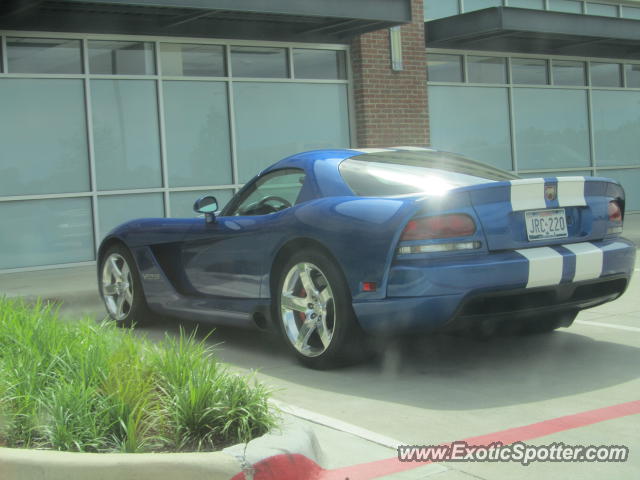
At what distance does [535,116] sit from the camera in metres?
17.1

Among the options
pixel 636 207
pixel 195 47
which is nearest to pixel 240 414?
pixel 195 47

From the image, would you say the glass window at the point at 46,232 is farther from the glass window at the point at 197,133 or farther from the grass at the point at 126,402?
the grass at the point at 126,402

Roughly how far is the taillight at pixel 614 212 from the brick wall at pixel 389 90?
8.56 meters

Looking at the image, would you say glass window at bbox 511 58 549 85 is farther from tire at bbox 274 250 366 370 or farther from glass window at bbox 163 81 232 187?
tire at bbox 274 250 366 370

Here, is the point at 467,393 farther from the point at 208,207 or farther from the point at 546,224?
the point at 208,207

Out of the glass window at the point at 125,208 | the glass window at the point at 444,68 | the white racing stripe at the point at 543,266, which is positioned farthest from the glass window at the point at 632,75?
the white racing stripe at the point at 543,266

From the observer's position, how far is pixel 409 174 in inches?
227

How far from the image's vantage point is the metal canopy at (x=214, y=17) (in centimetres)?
1137

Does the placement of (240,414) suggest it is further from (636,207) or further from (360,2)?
(636,207)

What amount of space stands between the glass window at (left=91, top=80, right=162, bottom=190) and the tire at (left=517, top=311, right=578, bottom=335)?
24.5 ft

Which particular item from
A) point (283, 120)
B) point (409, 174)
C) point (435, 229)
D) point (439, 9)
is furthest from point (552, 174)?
point (435, 229)

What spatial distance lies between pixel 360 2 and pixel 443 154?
22.4 ft

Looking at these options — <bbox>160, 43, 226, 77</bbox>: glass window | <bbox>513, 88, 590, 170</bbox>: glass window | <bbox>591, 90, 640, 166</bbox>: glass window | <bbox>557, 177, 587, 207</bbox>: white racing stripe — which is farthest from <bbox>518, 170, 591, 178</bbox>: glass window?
<bbox>557, 177, 587, 207</bbox>: white racing stripe

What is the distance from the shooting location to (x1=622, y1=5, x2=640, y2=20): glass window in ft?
61.9
